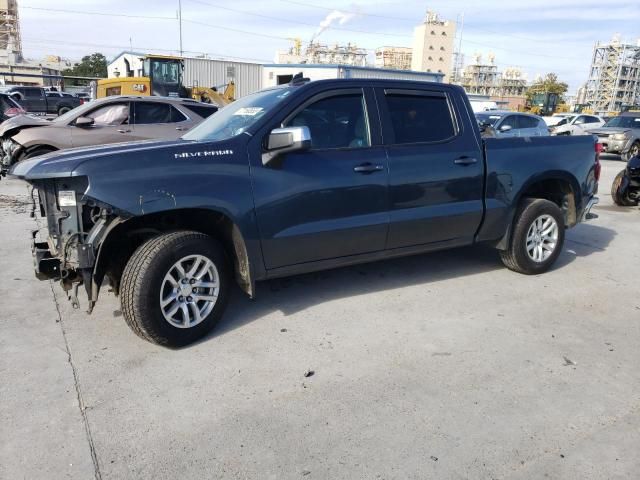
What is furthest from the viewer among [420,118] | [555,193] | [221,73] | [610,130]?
[221,73]

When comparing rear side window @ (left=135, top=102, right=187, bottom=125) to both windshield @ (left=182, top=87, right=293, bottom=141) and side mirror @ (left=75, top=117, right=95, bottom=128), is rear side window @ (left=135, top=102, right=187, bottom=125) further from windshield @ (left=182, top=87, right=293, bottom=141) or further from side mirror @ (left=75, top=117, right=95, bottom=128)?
windshield @ (left=182, top=87, right=293, bottom=141)

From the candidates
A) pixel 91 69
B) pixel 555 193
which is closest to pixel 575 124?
pixel 555 193

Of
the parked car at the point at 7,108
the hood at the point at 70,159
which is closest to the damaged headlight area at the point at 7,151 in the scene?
the parked car at the point at 7,108

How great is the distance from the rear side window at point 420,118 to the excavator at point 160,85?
58.5 ft

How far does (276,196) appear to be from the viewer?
12.6ft

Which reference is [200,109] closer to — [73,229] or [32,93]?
[73,229]

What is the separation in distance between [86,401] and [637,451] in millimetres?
3076

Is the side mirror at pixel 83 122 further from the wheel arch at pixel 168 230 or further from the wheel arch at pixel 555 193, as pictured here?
the wheel arch at pixel 555 193

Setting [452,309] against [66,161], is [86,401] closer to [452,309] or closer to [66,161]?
[66,161]

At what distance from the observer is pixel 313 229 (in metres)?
4.05

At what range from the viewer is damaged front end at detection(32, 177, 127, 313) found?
3.41 meters

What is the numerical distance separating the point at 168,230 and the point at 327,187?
1252 mm

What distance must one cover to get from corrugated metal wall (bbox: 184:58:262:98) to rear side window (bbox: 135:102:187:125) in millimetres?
29601

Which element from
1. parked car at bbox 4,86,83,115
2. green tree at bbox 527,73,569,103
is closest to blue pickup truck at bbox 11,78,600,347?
parked car at bbox 4,86,83,115
